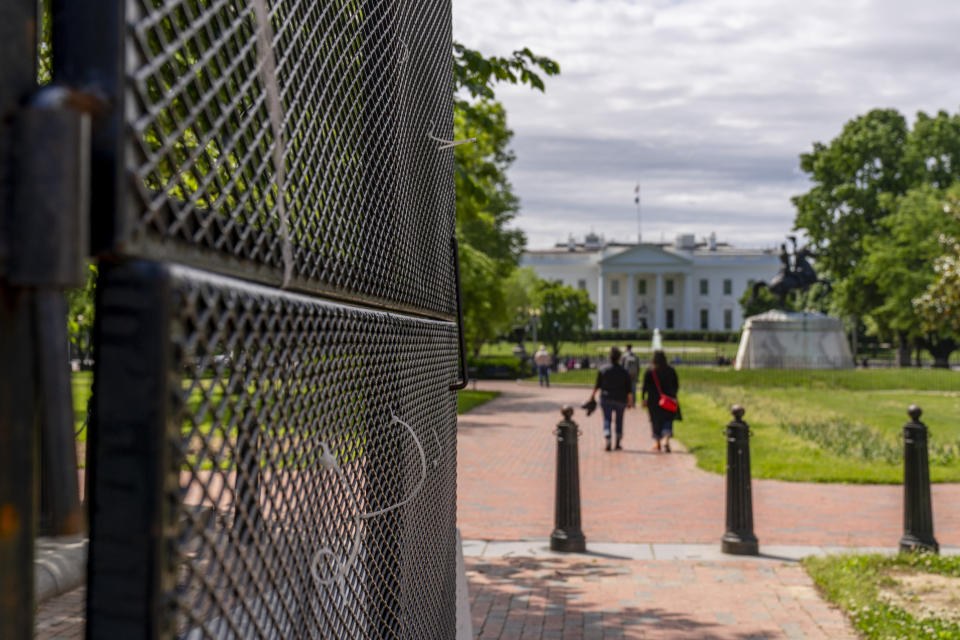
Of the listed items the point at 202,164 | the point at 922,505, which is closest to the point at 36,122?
the point at 202,164

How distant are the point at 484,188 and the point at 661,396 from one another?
5.81 meters

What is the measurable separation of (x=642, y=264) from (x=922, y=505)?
117426mm

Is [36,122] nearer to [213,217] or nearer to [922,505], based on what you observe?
[213,217]

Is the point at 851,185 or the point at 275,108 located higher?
the point at 851,185

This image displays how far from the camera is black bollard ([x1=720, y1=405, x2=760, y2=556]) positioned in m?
7.93

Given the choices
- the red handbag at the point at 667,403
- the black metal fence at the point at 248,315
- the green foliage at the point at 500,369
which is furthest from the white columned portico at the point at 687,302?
the black metal fence at the point at 248,315

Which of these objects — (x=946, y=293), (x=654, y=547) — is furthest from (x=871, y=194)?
(x=654, y=547)

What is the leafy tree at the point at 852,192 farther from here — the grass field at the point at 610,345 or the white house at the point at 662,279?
the white house at the point at 662,279

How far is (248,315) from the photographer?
3.01 feet

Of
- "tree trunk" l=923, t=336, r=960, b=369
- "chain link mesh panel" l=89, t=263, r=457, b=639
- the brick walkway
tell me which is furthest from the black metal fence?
"tree trunk" l=923, t=336, r=960, b=369

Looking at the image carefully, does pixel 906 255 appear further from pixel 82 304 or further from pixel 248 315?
pixel 248 315

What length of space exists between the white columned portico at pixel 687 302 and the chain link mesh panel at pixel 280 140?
125617 mm

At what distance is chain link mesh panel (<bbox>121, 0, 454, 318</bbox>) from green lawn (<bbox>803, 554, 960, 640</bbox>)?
455 cm

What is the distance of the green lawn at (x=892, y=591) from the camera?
221 inches
